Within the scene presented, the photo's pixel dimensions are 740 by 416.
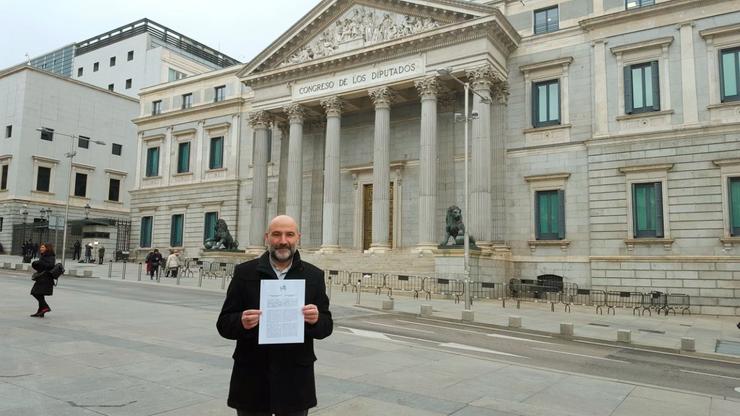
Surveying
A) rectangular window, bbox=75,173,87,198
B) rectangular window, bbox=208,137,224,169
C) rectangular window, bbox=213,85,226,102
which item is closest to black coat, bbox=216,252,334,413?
rectangular window, bbox=208,137,224,169

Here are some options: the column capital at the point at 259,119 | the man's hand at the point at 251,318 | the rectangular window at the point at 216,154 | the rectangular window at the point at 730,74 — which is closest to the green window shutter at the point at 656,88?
the rectangular window at the point at 730,74

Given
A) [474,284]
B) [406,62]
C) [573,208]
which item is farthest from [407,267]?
[406,62]

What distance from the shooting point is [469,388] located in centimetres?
796

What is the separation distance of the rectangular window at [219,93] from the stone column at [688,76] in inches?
1327

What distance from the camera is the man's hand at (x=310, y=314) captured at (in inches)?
149

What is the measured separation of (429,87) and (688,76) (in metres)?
12.9

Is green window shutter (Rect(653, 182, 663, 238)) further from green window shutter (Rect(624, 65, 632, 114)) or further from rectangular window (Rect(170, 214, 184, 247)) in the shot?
rectangular window (Rect(170, 214, 184, 247))

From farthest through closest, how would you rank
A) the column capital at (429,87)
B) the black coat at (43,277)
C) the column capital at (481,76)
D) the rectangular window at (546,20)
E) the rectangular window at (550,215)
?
the rectangular window at (546,20), the column capital at (429,87), the rectangular window at (550,215), the column capital at (481,76), the black coat at (43,277)

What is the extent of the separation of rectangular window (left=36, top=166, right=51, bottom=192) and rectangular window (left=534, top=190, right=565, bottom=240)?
4892 cm

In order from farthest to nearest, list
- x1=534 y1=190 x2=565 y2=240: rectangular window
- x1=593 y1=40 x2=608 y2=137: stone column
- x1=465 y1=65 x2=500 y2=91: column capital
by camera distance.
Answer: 1. x1=534 y1=190 x2=565 y2=240: rectangular window
2. x1=465 y1=65 x2=500 y2=91: column capital
3. x1=593 y1=40 x2=608 y2=137: stone column

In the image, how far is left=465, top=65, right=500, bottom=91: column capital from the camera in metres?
30.4

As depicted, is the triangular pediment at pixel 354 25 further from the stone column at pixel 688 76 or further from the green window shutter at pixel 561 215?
the green window shutter at pixel 561 215

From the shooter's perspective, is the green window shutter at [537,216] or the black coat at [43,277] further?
the green window shutter at [537,216]

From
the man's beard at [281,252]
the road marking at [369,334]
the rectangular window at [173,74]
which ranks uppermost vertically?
the rectangular window at [173,74]
